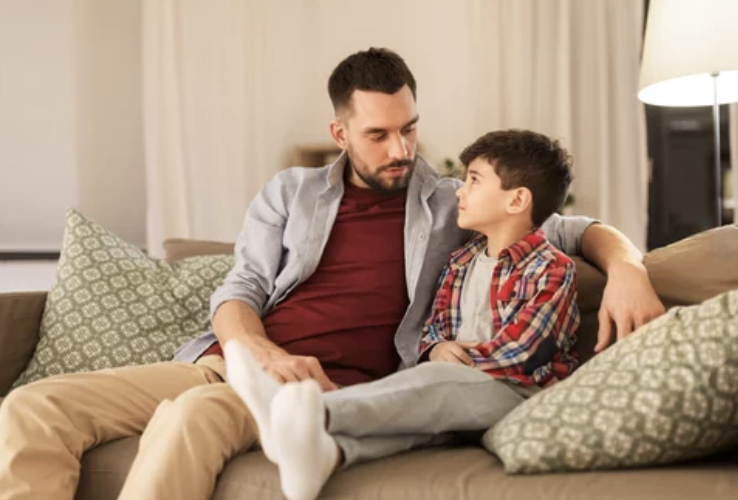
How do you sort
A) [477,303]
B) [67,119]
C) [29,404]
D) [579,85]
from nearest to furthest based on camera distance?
[29,404]
[477,303]
[67,119]
[579,85]

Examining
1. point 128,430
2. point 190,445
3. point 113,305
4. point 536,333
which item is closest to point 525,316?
point 536,333

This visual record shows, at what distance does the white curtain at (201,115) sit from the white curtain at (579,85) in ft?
3.12

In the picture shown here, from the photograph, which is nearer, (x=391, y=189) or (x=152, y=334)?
(x=391, y=189)

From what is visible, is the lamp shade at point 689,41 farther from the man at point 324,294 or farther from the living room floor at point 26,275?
the living room floor at point 26,275

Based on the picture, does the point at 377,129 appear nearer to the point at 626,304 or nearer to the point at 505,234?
the point at 505,234

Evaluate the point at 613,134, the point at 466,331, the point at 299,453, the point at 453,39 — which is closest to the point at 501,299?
the point at 466,331

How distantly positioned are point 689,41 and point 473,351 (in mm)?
1308

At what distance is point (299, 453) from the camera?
3.65 ft

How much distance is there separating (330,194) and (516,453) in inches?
33.0

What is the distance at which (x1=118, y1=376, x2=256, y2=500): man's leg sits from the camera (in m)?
1.22

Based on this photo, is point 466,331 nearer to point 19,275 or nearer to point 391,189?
point 391,189

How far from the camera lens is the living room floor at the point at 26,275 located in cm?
294

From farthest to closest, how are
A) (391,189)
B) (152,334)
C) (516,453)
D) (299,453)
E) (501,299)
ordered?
1. (152,334)
2. (391,189)
3. (501,299)
4. (516,453)
5. (299,453)

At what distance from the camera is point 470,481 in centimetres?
120
